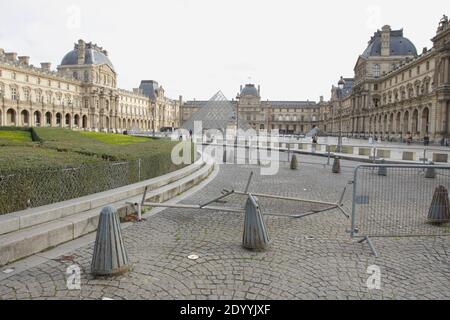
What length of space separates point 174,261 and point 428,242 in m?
4.74

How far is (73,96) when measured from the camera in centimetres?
8344

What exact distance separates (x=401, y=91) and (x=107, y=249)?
72.2 m

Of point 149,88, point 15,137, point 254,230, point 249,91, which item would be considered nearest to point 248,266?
point 254,230

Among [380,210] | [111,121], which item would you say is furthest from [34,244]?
[111,121]

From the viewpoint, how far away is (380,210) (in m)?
8.35

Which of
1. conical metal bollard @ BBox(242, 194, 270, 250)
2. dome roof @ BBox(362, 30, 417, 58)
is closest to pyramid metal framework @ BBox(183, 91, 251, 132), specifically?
conical metal bollard @ BBox(242, 194, 270, 250)

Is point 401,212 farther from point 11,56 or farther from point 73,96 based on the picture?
point 73,96

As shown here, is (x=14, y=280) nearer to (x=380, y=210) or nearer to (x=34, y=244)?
(x=34, y=244)

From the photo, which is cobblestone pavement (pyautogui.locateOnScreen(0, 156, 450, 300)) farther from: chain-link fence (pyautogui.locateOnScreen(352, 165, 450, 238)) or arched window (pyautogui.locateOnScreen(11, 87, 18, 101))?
arched window (pyautogui.locateOnScreen(11, 87, 18, 101))

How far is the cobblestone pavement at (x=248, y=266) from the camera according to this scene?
159 inches

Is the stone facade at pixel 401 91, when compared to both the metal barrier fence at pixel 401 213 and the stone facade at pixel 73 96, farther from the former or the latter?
the stone facade at pixel 73 96

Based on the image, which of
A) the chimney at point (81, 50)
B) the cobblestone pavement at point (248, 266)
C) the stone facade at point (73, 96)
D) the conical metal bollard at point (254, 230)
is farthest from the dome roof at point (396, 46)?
the conical metal bollard at point (254, 230)

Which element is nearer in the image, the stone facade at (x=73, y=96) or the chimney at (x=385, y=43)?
the stone facade at (x=73, y=96)

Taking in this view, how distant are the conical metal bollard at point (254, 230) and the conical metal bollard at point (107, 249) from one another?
2100 millimetres
